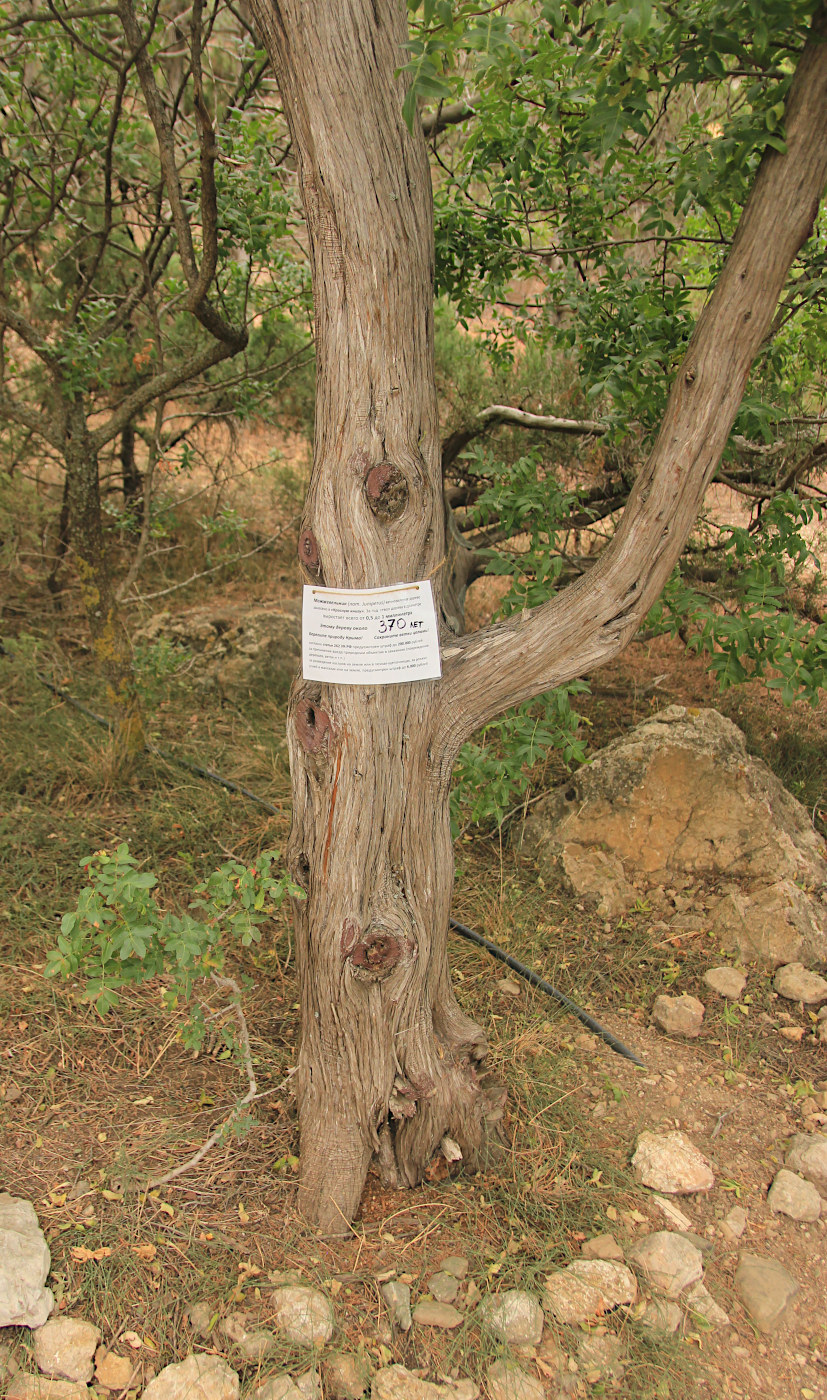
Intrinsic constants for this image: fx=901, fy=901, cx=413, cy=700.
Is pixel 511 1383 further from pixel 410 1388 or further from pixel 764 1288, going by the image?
pixel 764 1288

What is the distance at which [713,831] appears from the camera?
3260 millimetres

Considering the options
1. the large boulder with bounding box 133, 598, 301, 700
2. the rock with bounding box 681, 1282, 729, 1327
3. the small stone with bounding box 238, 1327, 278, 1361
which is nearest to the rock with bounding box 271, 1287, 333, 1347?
the small stone with bounding box 238, 1327, 278, 1361

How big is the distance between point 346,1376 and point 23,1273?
0.68m

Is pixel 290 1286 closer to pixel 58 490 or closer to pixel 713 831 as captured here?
pixel 713 831

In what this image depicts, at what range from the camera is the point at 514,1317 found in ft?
6.13

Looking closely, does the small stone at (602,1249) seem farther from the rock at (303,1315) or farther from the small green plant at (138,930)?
the small green plant at (138,930)

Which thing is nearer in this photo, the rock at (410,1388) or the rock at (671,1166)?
the rock at (410,1388)

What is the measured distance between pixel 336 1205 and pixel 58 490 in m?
5.19

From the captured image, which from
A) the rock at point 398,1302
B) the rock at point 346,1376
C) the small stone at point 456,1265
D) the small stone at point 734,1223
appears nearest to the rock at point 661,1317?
the small stone at point 734,1223

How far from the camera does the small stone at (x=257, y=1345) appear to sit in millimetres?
1780

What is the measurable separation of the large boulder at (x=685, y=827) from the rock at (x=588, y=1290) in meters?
1.34

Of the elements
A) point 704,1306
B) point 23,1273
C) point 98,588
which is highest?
point 98,588

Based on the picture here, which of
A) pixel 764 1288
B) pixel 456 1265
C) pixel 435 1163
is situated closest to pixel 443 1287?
pixel 456 1265

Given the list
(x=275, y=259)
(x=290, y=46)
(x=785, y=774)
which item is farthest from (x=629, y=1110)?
(x=275, y=259)
